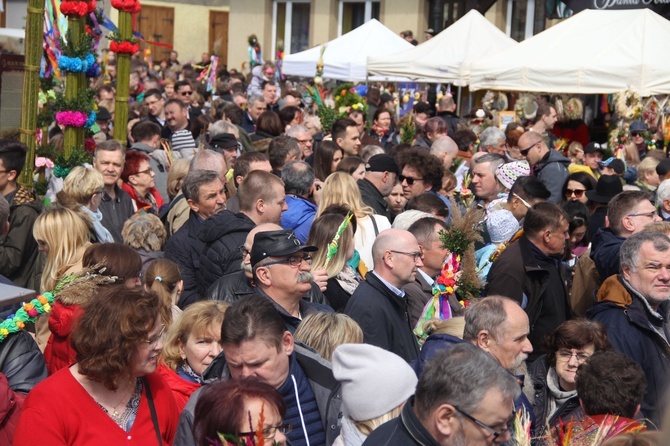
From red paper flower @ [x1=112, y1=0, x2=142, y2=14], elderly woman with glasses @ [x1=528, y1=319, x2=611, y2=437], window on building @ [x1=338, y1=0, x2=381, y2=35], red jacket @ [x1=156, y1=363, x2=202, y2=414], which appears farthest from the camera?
window on building @ [x1=338, y1=0, x2=381, y2=35]

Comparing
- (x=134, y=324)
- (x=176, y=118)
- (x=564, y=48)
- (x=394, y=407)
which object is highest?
(x=564, y=48)

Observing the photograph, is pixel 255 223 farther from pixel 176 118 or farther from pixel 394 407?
pixel 176 118

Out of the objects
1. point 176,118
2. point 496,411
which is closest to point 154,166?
point 176,118

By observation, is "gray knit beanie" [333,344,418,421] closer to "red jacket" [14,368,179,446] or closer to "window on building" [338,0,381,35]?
"red jacket" [14,368,179,446]

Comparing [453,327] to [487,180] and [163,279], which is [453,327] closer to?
[163,279]

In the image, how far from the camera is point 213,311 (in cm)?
475

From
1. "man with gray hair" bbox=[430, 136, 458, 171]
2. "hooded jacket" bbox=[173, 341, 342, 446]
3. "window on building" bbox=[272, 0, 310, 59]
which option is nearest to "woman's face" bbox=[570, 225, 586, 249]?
"man with gray hair" bbox=[430, 136, 458, 171]

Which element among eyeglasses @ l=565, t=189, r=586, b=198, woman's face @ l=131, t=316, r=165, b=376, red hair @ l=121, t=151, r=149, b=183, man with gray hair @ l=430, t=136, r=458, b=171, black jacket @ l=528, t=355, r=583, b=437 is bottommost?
black jacket @ l=528, t=355, r=583, b=437

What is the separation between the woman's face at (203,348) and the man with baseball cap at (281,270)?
1.31 feet

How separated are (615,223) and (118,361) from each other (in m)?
4.47

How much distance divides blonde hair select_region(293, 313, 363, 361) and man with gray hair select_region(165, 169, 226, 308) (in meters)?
2.27

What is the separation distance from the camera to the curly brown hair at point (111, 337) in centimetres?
370

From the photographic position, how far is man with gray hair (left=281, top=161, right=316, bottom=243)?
7.62 m

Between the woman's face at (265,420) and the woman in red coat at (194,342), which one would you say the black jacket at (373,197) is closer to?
the woman in red coat at (194,342)
